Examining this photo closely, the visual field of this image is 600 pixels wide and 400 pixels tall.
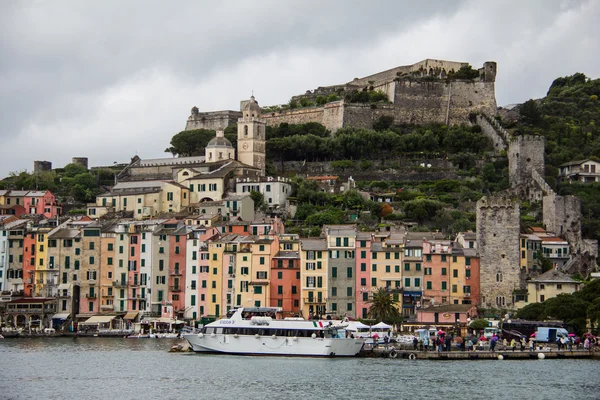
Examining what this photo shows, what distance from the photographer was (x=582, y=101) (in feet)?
467

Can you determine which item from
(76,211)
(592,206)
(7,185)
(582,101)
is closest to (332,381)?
(592,206)

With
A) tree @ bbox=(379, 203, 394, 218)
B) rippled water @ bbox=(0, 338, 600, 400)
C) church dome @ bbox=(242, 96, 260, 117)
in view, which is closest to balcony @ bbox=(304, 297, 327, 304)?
rippled water @ bbox=(0, 338, 600, 400)

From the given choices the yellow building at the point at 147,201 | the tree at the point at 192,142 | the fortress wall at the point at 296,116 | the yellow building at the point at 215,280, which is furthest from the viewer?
the fortress wall at the point at 296,116

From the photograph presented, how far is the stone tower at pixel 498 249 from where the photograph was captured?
285 feet

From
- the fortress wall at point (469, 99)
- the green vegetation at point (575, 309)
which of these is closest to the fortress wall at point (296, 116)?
the fortress wall at point (469, 99)

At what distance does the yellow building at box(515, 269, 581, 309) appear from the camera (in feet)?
279

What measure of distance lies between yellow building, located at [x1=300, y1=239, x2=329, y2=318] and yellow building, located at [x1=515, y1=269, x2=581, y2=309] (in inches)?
613

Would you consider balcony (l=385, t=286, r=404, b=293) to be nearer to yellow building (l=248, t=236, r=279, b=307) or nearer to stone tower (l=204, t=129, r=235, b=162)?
yellow building (l=248, t=236, r=279, b=307)

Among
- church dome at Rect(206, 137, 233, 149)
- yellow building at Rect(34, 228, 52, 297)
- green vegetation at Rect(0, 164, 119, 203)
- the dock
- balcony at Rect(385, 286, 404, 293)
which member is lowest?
the dock

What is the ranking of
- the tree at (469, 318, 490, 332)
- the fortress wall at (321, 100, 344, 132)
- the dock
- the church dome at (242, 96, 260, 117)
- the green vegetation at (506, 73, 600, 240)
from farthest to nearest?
the fortress wall at (321, 100, 344, 132) < the church dome at (242, 96, 260, 117) < the green vegetation at (506, 73, 600, 240) < the tree at (469, 318, 490, 332) < the dock

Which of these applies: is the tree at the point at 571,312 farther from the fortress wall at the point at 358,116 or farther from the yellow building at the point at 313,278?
the fortress wall at the point at 358,116

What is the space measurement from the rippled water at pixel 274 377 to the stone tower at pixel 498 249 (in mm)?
Answer: 16675

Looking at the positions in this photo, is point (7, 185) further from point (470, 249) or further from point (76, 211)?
point (470, 249)

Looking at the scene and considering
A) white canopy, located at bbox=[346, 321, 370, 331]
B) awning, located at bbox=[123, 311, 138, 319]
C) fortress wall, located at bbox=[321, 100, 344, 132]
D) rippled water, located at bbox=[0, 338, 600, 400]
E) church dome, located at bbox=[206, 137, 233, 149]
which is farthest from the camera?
fortress wall, located at bbox=[321, 100, 344, 132]
